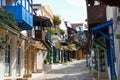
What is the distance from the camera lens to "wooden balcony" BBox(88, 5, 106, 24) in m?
18.4

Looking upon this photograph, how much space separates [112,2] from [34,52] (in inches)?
985

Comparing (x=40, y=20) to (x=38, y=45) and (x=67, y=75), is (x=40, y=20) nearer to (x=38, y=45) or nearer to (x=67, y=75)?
(x=38, y=45)

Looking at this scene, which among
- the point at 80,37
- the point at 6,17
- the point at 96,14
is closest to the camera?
the point at 6,17

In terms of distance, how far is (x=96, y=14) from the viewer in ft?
60.2

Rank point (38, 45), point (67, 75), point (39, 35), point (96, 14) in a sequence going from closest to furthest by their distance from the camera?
point (96, 14) < point (67, 75) < point (38, 45) < point (39, 35)

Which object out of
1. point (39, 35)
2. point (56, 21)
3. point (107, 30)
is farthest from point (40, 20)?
point (56, 21)

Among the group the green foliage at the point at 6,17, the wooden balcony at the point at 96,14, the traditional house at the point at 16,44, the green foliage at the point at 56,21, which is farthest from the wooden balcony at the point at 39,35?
the green foliage at the point at 56,21

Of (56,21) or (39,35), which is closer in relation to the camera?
(39,35)

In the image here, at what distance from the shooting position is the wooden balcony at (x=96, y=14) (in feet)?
60.3

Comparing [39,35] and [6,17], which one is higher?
[6,17]

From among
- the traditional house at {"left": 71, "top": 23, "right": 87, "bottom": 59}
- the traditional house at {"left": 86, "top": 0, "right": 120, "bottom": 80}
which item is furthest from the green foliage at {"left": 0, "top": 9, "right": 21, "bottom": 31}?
the traditional house at {"left": 71, "top": 23, "right": 87, "bottom": 59}

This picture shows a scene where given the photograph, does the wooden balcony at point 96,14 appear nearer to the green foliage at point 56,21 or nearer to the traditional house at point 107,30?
the traditional house at point 107,30

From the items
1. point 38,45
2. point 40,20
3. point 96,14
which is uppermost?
point 40,20

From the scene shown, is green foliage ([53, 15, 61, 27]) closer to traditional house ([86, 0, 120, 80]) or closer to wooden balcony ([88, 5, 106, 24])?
traditional house ([86, 0, 120, 80])
